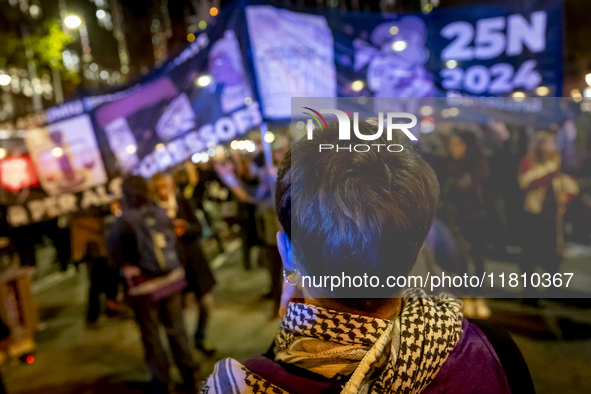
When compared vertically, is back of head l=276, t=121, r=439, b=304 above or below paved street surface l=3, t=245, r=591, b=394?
above

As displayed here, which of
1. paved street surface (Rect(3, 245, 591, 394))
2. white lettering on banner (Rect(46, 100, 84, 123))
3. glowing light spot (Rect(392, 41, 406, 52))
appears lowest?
paved street surface (Rect(3, 245, 591, 394))

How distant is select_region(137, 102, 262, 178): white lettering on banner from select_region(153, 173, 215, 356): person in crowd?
0.44 m

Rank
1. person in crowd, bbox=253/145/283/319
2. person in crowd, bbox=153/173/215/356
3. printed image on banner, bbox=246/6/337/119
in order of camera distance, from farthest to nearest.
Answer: person in crowd, bbox=253/145/283/319, person in crowd, bbox=153/173/215/356, printed image on banner, bbox=246/6/337/119

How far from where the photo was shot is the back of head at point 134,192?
2799mm

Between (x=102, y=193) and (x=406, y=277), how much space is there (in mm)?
3803

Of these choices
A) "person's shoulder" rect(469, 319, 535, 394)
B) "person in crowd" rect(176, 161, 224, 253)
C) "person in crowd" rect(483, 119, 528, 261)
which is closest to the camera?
"person's shoulder" rect(469, 319, 535, 394)

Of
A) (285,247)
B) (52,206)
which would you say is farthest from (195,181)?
(285,247)

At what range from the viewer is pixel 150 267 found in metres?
2.88

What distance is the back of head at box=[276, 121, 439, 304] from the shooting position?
0.78 metres

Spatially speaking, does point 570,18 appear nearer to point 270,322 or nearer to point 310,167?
point 270,322

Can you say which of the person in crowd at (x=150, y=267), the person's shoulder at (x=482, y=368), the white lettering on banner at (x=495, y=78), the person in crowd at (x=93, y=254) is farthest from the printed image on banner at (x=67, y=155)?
the person's shoulder at (x=482, y=368)

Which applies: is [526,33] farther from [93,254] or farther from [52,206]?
[93,254]

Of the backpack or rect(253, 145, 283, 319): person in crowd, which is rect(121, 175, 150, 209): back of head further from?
rect(253, 145, 283, 319): person in crowd

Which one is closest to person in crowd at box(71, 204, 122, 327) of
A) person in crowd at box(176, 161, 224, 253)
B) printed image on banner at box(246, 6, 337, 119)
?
person in crowd at box(176, 161, 224, 253)
